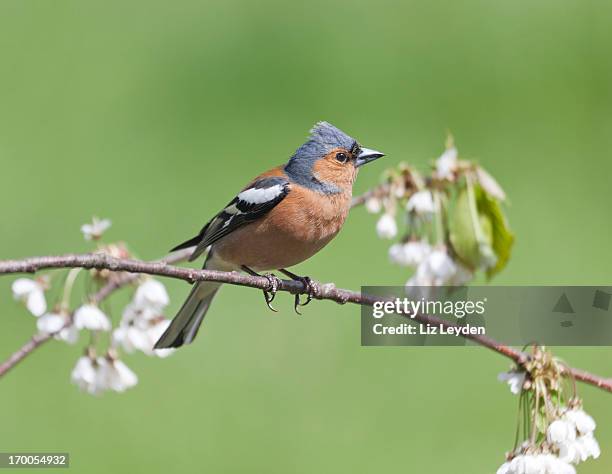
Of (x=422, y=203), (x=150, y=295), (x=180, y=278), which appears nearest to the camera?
(x=180, y=278)

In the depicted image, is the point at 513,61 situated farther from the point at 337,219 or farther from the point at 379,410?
the point at 337,219

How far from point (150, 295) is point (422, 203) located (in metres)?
0.97

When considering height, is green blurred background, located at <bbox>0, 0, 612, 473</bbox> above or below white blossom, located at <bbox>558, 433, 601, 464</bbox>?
above

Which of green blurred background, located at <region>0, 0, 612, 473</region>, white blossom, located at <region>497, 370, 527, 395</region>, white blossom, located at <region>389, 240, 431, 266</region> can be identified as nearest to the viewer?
white blossom, located at <region>497, 370, 527, 395</region>

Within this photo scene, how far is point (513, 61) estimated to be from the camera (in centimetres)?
923

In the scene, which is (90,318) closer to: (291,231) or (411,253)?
(291,231)

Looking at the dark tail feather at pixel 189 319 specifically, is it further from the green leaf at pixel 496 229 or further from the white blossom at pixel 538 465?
the white blossom at pixel 538 465

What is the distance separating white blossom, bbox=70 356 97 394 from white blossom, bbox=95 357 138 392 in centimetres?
1

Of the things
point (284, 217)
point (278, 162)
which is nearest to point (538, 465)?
point (284, 217)

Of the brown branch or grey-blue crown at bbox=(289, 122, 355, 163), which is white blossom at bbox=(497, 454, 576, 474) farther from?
grey-blue crown at bbox=(289, 122, 355, 163)

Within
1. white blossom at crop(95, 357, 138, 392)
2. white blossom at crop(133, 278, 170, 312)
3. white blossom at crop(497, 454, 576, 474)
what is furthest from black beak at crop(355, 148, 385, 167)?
white blossom at crop(497, 454, 576, 474)

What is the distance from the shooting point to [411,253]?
11.3 ft

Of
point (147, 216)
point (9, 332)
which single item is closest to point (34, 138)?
point (147, 216)

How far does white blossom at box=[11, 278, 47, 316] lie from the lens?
2955mm
